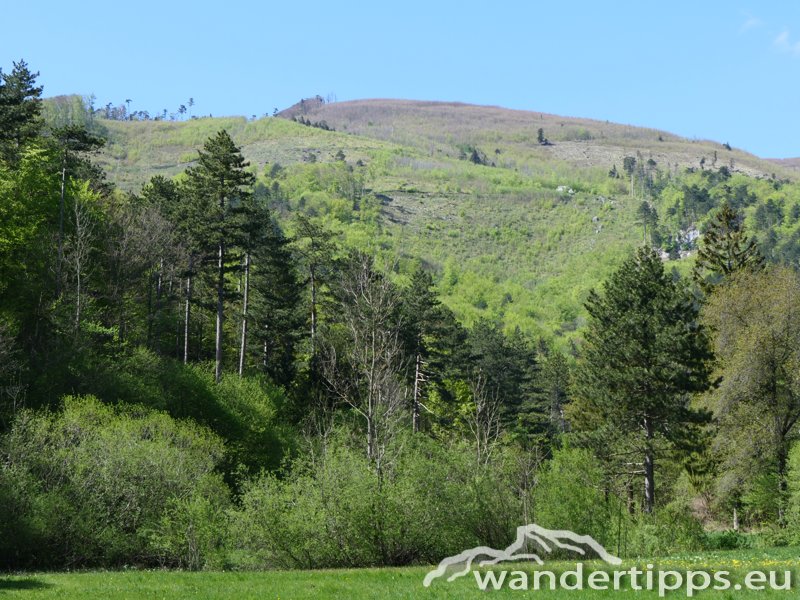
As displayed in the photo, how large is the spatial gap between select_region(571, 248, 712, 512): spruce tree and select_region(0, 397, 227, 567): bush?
18.2 metres

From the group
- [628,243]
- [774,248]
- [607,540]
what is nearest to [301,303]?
[607,540]

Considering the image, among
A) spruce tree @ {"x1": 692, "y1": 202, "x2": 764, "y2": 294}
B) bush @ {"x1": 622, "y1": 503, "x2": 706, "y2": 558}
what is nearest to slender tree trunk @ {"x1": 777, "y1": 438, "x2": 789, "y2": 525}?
bush @ {"x1": 622, "y1": 503, "x2": 706, "y2": 558}

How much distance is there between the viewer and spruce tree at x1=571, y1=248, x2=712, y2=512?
3906cm

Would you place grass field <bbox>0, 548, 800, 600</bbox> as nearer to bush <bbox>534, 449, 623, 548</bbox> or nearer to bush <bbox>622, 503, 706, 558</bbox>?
bush <bbox>622, 503, 706, 558</bbox>

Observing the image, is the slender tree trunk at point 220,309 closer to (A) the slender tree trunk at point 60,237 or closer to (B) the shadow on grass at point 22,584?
(A) the slender tree trunk at point 60,237

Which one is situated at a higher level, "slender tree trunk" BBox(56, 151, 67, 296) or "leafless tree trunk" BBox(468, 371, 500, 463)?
"slender tree trunk" BBox(56, 151, 67, 296)

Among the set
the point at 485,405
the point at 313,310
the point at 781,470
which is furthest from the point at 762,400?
the point at 313,310

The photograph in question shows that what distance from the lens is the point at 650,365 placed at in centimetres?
4000

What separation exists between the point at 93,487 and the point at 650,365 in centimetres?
2394

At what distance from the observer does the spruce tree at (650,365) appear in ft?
128

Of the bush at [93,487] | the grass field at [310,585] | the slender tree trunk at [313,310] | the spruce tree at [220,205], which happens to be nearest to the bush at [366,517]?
the grass field at [310,585]

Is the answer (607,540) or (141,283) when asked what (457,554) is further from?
(141,283)

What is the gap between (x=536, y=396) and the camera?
73.5 meters

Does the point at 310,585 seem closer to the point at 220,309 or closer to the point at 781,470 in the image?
the point at 781,470
